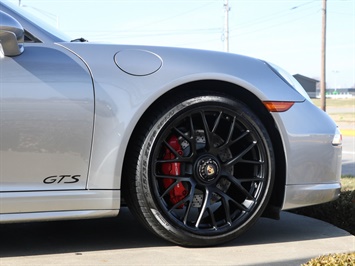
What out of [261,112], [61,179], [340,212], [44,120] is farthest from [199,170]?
[340,212]

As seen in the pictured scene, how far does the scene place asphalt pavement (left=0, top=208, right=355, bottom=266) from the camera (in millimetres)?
2539

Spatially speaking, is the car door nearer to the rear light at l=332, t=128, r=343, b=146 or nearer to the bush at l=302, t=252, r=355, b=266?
the bush at l=302, t=252, r=355, b=266

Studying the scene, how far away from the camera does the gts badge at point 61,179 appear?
251 centimetres

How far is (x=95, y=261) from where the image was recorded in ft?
8.20

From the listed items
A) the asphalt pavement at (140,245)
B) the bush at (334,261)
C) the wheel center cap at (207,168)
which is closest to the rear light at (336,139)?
the asphalt pavement at (140,245)

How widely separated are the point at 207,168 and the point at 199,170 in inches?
1.8

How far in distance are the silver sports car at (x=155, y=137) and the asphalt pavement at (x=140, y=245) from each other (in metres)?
0.14

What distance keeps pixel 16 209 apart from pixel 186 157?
0.93 meters

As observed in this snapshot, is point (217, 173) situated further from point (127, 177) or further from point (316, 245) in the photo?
point (316, 245)

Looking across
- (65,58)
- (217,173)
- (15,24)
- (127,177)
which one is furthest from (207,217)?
(15,24)

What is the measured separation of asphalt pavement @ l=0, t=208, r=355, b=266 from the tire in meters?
0.13

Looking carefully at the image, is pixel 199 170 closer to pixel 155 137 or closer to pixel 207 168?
pixel 207 168

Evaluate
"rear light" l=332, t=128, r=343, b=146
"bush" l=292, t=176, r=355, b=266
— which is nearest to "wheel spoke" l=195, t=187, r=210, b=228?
"rear light" l=332, t=128, r=343, b=146

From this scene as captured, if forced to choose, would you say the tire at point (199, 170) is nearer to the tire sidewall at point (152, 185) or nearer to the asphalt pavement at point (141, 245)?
the tire sidewall at point (152, 185)
